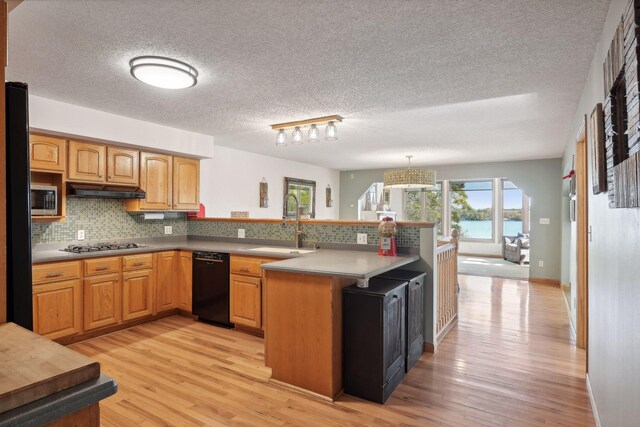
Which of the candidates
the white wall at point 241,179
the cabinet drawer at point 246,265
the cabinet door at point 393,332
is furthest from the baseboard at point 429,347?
the white wall at point 241,179

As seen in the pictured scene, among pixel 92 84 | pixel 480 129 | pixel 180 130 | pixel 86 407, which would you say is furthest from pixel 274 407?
pixel 480 129

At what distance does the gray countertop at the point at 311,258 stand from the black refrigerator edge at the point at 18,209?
158 centimetres

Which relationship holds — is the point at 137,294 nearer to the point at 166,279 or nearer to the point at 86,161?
the point at 166,279

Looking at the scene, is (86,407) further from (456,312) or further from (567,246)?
(567,246)

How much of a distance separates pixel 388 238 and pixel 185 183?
2.95 metres

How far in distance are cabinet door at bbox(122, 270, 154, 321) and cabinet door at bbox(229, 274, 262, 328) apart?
100 centimetres

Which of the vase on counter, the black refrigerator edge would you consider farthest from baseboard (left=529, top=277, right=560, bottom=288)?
the black refrigerator edge

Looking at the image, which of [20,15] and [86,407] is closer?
[86,407]

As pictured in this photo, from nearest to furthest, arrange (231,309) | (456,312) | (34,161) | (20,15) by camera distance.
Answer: (20,15) → (34,161) → (231,309) → (456,312)

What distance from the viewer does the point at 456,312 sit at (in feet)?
13.6

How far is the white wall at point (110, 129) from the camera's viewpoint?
10.7ft

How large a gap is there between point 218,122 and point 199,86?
1201 mm

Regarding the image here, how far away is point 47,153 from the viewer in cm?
333

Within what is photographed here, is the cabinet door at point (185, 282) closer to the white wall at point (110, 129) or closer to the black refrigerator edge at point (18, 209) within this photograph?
the white wall at point (110, 129)
